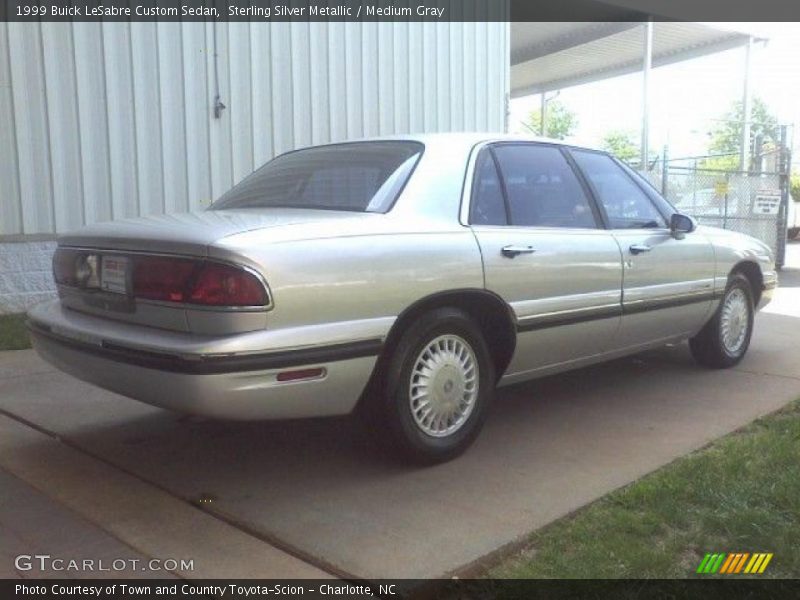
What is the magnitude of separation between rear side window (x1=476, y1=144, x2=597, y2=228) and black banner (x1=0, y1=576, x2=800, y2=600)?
1960mm

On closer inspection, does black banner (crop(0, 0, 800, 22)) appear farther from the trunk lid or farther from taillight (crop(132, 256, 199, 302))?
taillight (crop(132, 256, 199, 302))

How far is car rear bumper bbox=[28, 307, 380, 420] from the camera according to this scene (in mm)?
3031

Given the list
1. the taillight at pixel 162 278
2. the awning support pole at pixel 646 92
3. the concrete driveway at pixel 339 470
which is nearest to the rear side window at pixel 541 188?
the concrete driveway at pixel 339 470

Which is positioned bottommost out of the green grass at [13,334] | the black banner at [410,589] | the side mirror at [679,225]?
the black banner at [410,589]

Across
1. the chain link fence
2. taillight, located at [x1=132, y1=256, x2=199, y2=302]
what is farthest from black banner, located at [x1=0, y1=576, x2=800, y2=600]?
the chain link fence

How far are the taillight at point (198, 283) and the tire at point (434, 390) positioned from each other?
0.76m

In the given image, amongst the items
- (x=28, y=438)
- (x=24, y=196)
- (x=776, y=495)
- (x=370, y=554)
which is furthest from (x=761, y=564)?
(x=24, y=196)

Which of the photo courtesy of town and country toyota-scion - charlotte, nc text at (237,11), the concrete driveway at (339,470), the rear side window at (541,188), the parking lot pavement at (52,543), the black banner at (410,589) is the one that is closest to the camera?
the black banner at (410,589)

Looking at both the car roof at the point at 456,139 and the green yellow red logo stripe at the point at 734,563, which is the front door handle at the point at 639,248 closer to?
the car roof at the point at 456,139

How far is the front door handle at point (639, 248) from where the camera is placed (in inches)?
185

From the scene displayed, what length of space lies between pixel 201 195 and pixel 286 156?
4526 millimetres

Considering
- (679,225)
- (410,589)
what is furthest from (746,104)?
(410,589)

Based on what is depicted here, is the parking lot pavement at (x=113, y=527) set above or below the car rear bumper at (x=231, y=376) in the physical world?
below

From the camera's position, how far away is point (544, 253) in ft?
13.6
